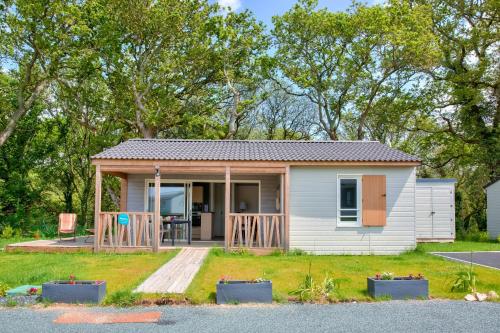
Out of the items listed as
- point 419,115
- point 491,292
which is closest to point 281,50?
point 419,115

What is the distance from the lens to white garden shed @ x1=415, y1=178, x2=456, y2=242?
1608 cm

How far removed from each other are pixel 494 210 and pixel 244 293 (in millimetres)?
14563

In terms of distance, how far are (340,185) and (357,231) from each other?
1.26 m

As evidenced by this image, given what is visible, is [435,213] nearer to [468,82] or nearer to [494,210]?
[494,210]

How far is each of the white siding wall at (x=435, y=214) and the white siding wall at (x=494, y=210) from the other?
3.24 meters

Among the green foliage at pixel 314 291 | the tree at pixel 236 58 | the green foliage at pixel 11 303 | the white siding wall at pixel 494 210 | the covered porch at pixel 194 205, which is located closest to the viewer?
the green foliage at pixel 11 303

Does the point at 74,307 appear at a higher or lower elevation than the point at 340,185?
lower

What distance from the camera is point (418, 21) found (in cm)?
2406

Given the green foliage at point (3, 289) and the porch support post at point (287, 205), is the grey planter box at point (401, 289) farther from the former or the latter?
the green foliage at point (3, 289)

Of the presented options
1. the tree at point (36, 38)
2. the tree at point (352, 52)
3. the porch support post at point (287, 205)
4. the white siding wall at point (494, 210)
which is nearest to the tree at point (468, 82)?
the tree at point (352, 52)

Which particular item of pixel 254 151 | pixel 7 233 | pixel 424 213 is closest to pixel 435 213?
pixel 424 213

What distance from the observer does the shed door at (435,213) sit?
16078 mm

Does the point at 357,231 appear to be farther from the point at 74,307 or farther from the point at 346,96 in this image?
the point at 346,96

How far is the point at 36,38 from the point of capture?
18.6 meters
